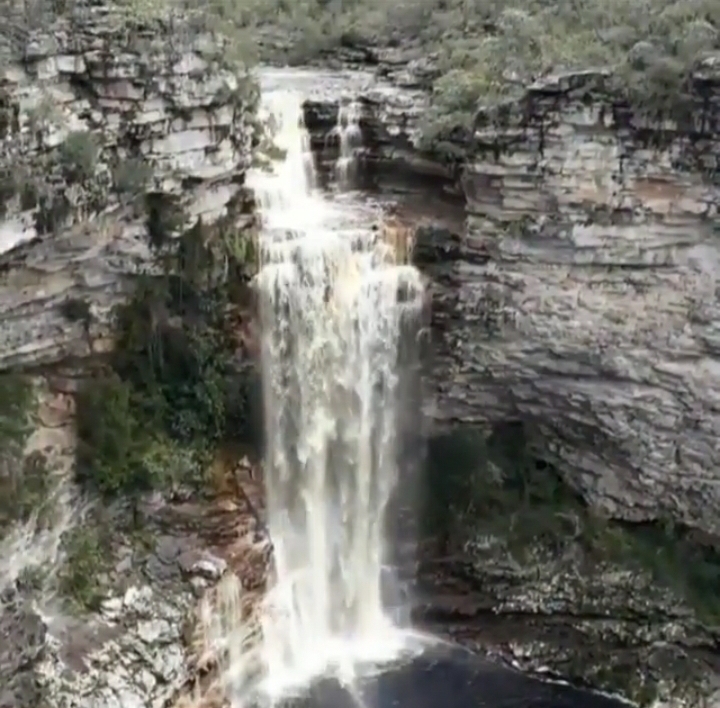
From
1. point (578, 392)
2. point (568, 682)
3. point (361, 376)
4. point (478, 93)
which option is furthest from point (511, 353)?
point (568, 682)

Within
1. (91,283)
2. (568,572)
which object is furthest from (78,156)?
(568,572)

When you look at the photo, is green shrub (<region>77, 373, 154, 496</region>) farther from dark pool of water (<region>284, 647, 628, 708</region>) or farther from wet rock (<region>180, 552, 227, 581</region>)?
dark pool of water (<region>284, 647, 628, 708</region>)

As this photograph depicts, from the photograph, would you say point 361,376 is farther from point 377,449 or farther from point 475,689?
point 475,689

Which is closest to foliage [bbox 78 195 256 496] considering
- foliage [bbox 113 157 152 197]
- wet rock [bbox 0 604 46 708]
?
foliage [bbox 113 157 152 197]

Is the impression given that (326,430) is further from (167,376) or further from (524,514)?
(524,514)

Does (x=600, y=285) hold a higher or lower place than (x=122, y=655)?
higher
